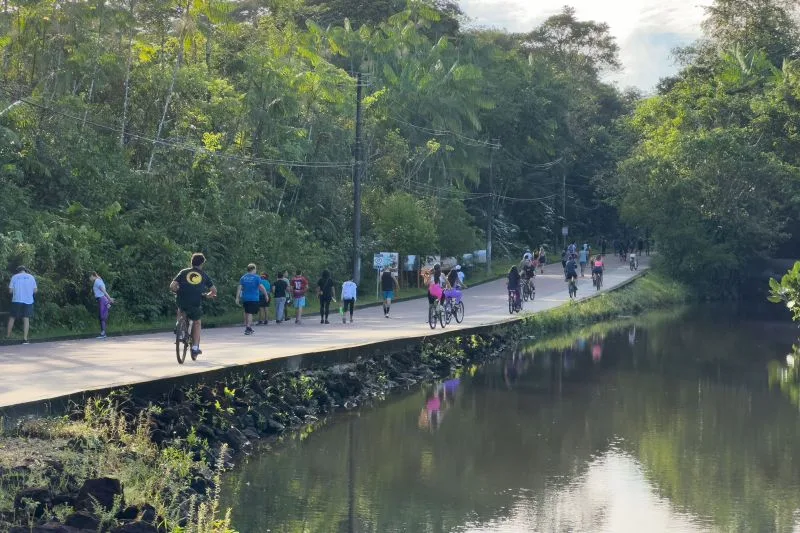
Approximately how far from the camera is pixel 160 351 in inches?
950

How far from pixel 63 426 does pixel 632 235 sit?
9240 centimetres

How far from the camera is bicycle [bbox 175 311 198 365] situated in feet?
68.0

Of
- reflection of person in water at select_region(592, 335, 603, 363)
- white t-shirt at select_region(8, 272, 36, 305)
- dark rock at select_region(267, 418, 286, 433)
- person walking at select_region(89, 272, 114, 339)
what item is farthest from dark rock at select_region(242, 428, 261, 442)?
reflection of person in water at select_region(592, 335, 603, 363)

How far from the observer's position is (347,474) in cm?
1742

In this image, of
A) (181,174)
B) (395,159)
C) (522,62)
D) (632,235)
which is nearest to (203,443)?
(181,174)

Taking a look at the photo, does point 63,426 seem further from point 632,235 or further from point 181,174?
point 632,235

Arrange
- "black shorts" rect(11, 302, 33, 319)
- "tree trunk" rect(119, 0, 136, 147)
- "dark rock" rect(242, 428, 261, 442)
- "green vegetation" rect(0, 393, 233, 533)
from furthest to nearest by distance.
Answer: "tree trunk" rect(119, 0, 136, 147) → "black shorts" rect(11, 302, 33, 319) → "dark rock" rect(242, 428, 261, 442) → "green vegetation" rect(0, 393, 233, 533)

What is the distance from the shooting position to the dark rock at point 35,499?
11.0 m

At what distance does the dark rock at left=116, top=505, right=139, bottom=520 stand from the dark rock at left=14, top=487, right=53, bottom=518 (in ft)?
2.18

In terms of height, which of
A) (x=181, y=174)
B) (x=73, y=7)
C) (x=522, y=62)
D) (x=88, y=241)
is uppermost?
(x=522, y=62)

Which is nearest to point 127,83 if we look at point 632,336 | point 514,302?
point 514,302

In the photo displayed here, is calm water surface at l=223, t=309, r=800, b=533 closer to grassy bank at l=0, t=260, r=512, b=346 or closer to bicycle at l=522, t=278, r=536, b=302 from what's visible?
grassy bank at l=0, t=260, r=512, b=346

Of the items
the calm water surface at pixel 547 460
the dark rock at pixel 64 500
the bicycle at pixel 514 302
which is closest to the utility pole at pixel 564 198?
the bicycle at pixel 514 302

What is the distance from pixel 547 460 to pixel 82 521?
9957 millimetres
